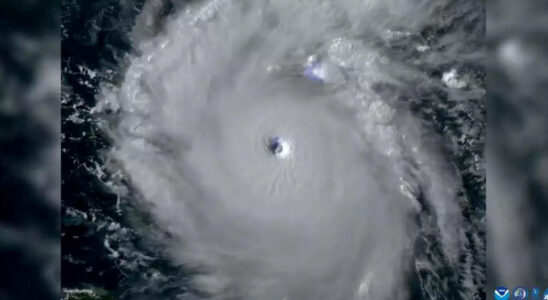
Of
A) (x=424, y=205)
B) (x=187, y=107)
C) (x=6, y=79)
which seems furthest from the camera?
(x=424, y=205)

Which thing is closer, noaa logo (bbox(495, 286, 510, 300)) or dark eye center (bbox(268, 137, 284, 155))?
A: dark eye center (bbox(268, 137, 284, 155))

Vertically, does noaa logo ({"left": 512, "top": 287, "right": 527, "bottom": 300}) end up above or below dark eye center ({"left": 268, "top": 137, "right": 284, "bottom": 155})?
below

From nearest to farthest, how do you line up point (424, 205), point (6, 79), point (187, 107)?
point (6, 79)
point (187, 107)
point (424, 205)

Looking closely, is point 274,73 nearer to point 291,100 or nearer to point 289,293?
point 291,100

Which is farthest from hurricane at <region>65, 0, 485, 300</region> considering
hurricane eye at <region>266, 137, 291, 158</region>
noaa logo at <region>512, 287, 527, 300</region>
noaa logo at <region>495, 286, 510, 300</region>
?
noaa logo at <region>512, 287, 527, 300</region>

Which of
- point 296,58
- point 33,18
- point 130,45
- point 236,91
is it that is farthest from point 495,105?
point 33,18

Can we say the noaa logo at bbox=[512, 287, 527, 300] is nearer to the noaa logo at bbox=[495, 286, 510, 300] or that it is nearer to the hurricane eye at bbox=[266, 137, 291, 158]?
the noaa logo at bbox=[495, 286, 510, 300]

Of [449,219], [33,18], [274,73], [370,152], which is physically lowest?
[449,219]
